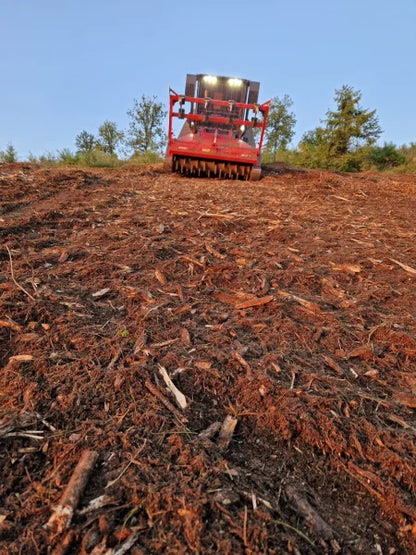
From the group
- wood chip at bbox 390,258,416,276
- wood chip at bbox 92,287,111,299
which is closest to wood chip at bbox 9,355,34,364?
wood chip at bbox 92,287,111,299

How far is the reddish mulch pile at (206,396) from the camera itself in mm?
1143

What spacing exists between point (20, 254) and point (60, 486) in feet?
8.83

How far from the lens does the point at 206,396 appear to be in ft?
5.73

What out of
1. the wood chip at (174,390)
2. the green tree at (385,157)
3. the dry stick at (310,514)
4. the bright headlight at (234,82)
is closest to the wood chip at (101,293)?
the wood chip at (174,390)

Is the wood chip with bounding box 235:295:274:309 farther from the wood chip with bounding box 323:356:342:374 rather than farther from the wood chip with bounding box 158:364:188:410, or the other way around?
the wood chip with bounding box 158:364:188:410

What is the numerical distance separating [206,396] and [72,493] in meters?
0.76

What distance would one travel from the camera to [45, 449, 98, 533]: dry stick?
1098 millimetres

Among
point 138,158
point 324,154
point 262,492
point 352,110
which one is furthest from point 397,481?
point 352,110

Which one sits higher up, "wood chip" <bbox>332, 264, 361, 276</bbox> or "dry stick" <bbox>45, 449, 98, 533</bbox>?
"wood chip" <bbox>332, 264, 361, 276</bbox>

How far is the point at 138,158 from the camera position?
14828 mm

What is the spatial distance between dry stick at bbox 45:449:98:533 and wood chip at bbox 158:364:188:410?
1.51 ft

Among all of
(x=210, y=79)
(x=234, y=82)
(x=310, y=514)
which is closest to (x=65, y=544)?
(x=310, y=514)

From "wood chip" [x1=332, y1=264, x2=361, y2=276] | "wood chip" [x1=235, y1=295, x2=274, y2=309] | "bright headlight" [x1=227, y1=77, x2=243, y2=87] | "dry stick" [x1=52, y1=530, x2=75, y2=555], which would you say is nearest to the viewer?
"dry stick" [x1=52, y1=530, x2=75, y2=555]

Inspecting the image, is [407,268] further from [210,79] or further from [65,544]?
[210,79]
